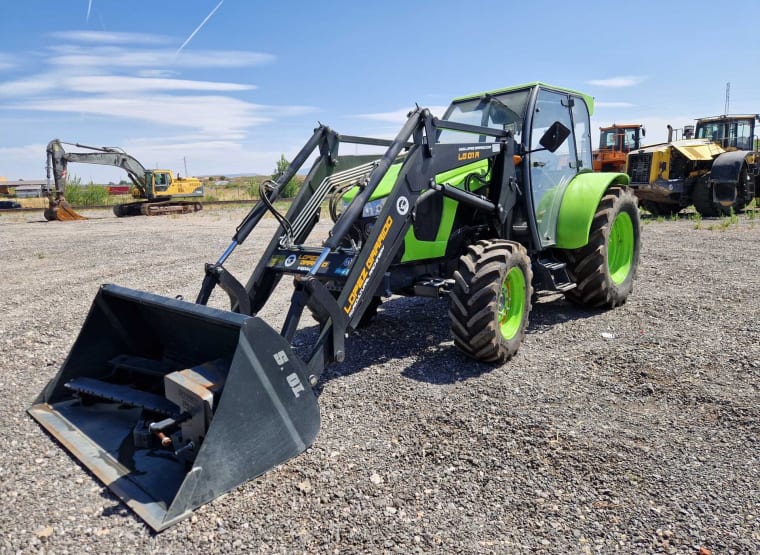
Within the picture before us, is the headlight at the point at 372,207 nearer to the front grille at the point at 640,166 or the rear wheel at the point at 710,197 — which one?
the front grille at the point at 640,166

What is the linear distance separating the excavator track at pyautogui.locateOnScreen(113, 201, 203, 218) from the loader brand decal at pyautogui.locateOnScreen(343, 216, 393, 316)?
82.9 feet

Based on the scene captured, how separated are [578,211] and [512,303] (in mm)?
1478

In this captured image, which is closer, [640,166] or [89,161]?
[640,166]

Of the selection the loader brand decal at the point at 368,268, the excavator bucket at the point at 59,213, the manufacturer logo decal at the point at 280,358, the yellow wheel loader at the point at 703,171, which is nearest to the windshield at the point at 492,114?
the loader brand decal at the point at 368,268

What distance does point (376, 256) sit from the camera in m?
4.33

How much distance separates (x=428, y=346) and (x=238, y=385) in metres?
2.60

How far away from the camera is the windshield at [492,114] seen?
584 cm

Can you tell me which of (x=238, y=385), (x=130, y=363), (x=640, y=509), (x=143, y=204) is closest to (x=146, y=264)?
(x=130, y=363)

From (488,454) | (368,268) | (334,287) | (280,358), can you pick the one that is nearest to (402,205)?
(368,268)

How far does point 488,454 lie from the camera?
349 centimetres

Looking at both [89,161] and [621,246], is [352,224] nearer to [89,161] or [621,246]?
[621,246]

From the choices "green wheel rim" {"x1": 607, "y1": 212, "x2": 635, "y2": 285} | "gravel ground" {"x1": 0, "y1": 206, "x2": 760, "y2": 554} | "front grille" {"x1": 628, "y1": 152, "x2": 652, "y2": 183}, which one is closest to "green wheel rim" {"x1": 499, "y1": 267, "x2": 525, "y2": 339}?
"gravel ground" {"x1": 0, "y1": 206, "x2": 760, "y2": 554}

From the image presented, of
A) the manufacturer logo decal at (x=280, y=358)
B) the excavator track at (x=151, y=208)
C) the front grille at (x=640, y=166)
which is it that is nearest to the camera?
the manufacturer logo decal at (x=280, y=358)

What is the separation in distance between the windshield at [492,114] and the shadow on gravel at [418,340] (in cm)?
193
